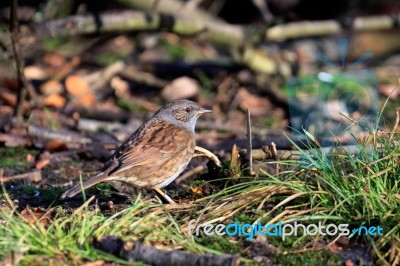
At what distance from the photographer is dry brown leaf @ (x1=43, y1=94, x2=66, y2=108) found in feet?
28.2

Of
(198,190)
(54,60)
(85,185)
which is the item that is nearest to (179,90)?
(54,60)

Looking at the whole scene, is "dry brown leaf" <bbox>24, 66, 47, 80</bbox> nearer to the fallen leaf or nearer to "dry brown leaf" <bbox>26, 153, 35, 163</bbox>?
the fallen leaf

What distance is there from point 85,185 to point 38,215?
43 centimetres

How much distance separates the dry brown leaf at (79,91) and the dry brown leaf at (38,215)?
12.7ft

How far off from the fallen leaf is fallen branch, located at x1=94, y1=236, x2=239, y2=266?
17.8ft

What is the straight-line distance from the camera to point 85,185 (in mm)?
5145

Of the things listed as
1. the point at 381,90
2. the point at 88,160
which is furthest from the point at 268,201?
the point at 381,90

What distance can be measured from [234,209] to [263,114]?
4.62m

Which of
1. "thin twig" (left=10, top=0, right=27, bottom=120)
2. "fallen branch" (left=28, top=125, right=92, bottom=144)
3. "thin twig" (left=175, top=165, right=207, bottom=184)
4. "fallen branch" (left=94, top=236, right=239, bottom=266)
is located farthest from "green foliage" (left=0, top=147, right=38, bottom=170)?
"fallen branch" (left=94, top=236, right=239, bottom=266)

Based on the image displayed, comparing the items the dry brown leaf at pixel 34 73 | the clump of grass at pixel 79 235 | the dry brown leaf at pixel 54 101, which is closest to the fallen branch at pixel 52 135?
the dry brown leaf at pixel 54 101

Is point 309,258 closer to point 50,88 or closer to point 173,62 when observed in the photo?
point 50,88

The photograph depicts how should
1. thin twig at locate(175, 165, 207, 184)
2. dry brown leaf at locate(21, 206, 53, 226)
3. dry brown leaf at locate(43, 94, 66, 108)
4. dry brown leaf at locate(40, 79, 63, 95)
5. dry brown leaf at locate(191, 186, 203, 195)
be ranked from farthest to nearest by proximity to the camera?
dry brown leaf at locate(40, 79, 63, 95) < dry brown leaf at locate(43, 94, 66, 108) < thin twig at locate(175, 165, 207, 184) < dry brown leaf at locate(191, 186, 203, 195) < dry brown leaf at locate(21, 206, 53, 226)

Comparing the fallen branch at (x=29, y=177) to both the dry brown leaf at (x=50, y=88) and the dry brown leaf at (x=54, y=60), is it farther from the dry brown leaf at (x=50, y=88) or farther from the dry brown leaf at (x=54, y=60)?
the dry brown leaf at (x=54, y=60)

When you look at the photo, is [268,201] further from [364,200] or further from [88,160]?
[88,160]
